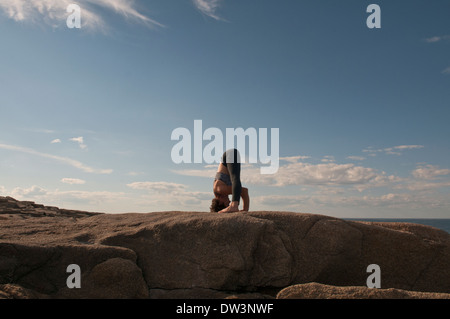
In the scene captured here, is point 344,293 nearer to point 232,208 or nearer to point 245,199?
point 232,208

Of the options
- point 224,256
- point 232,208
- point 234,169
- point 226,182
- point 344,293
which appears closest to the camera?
point 344,293

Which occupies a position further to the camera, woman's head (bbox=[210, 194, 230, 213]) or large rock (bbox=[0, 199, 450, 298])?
woman's head (bbox=[210, 194, 230, 213])

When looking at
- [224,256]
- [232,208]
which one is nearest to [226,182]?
[232,208]

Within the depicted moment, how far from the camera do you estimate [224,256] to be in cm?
392

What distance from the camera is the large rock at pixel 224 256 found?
12.5 ft

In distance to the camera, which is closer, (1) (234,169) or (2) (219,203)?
(1) (234,169)

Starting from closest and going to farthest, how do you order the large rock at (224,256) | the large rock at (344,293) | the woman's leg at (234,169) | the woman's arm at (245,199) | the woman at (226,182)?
the large rock at (344,293), the large rock at (224,256), the woman's leg at (234,169), the woman at (226,182), the woman's arm at (245,199)

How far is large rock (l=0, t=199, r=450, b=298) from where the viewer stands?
380 cm

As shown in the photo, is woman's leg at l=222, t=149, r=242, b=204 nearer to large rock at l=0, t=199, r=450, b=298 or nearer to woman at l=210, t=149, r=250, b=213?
woman at l=210, t=149, r=250, b=213

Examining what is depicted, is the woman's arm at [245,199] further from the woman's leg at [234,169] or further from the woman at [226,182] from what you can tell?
the woman's leg at [234,169]

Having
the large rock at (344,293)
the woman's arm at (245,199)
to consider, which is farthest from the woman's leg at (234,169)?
the large rock at (344,293)

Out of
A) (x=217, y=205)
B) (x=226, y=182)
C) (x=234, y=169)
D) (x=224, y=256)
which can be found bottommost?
(x=224, y=256)

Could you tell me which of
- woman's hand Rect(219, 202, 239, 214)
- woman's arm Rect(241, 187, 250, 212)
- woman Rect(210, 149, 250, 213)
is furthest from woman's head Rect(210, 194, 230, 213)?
woman's hand Rect(219, 202, 239, 214)
